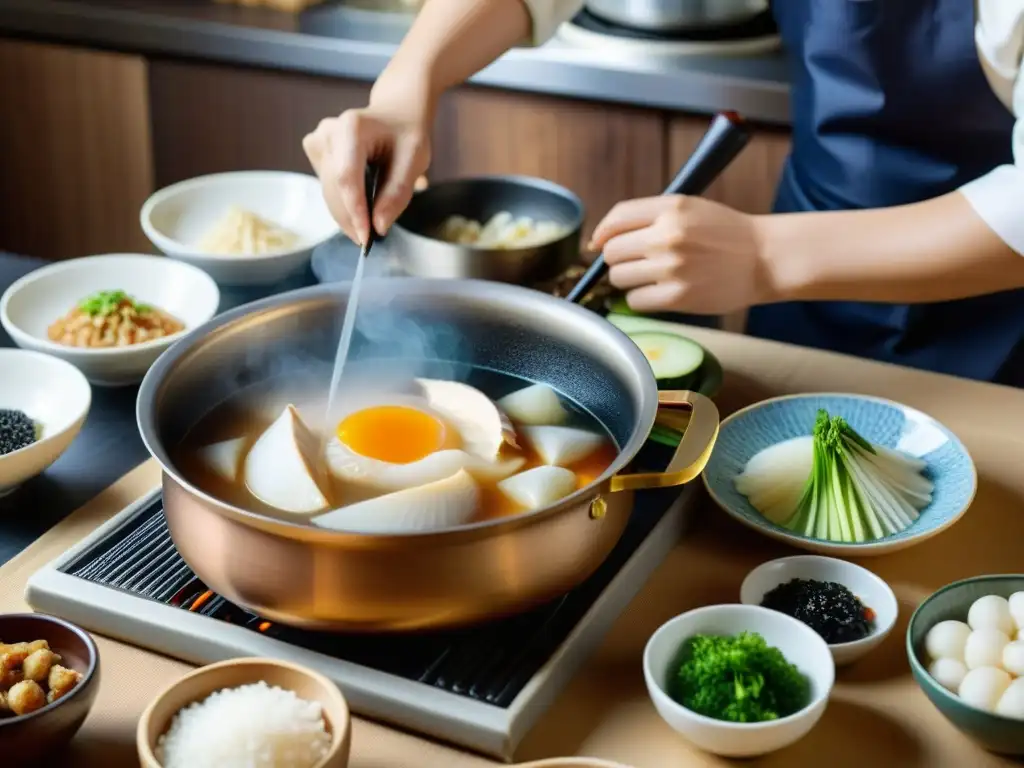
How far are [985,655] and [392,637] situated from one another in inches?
23.1

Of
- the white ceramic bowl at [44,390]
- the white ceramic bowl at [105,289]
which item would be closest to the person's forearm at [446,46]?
the white ceramic bowl at [105,289]

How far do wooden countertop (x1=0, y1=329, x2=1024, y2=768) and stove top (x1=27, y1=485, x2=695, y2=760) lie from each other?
2 cm

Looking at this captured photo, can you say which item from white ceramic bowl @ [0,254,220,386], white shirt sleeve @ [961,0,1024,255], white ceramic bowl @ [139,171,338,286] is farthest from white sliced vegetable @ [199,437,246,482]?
white shirt sleeve @ [961,0,1024,255]

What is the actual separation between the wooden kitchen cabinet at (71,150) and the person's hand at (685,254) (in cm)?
229

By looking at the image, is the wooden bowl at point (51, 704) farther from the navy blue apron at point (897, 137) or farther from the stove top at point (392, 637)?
the navy blue apron at point (897, 137)

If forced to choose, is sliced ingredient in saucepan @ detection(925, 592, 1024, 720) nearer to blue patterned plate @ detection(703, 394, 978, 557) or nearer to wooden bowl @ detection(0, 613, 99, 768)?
blue patterned plate @ detection(703, 394, 978, 557)

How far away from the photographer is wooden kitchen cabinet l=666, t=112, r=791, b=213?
3.08 m

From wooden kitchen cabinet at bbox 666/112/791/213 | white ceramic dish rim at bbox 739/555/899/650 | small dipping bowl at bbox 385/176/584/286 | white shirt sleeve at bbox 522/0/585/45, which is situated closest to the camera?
white ceramic dish rim at bbox 739/555/899/650

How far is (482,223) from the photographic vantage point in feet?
7.53

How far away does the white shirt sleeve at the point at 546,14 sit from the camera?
2.21 metres

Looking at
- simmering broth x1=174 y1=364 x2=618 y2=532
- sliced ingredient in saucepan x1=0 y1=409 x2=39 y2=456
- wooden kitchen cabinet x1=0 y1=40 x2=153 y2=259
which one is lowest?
wooden kitchen cabinet x1=0 y1=40 x2=153 y2=259

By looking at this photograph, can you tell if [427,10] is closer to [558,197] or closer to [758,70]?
[558,197]

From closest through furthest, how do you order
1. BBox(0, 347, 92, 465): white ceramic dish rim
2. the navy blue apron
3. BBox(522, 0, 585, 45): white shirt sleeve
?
BBox(0, 347, 92, 465): white ceramic dish rim < the navy blue apron < BBox(522, 0, 585, 45): white shirt sleeve

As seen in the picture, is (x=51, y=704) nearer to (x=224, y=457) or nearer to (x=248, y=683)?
(x=248, y=683)
